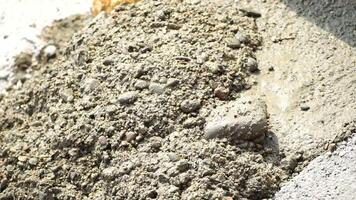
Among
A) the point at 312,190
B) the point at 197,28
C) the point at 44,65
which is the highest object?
the point at 197,28

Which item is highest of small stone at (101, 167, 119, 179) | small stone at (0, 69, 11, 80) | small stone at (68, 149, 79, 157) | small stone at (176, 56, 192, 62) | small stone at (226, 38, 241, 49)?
small stone at (176, 56, 192, 62)

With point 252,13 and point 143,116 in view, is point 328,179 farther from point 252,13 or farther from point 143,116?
point 252,13

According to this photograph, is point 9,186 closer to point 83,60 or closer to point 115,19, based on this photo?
point 83,60

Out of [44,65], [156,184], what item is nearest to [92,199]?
[156,184]

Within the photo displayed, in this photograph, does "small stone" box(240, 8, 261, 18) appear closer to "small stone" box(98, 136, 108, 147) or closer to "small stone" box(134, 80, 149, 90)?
"small stone" box(134, 80, 149, 90)

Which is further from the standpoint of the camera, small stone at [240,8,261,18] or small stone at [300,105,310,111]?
small stone at [240,8,261,18]

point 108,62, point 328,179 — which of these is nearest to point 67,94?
point 108,62

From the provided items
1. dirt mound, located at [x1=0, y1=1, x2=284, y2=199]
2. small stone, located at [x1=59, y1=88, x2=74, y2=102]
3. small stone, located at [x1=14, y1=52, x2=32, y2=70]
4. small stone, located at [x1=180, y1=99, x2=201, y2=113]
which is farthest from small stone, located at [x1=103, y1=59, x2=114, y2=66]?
small stone, located at [x1=14, y1=52, x2=32, y2=70]

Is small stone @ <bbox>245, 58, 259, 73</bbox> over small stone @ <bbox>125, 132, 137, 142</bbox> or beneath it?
over
